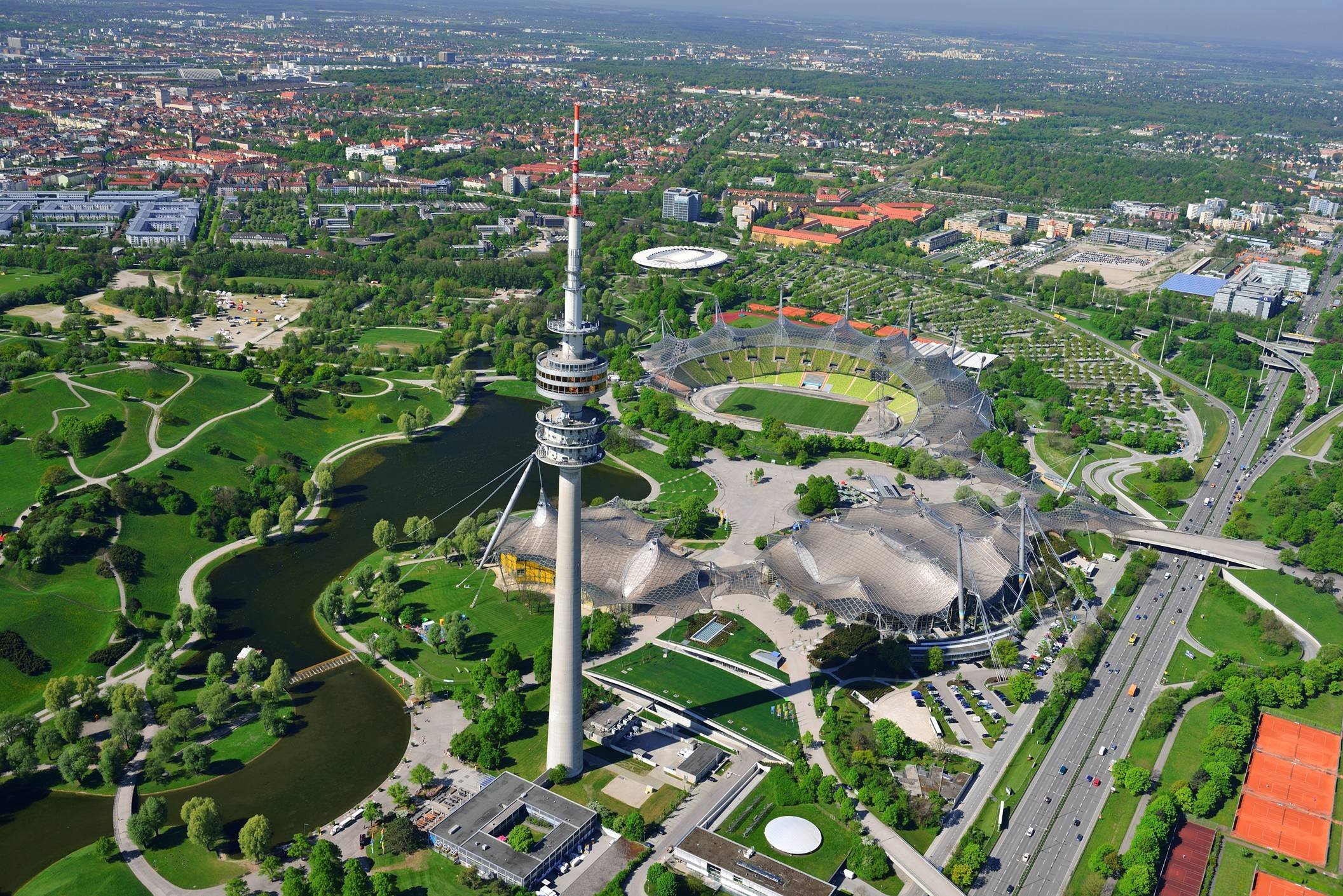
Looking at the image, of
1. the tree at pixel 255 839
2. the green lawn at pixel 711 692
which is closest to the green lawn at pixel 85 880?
the tree at pixel 255 839

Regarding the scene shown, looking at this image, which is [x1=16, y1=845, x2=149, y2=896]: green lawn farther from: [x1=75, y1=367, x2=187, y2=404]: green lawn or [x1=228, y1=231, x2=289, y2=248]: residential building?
[x1=228, y1=231, x2=289, y2=248]: residential building

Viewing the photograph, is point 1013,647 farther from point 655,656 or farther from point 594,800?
point 594,800

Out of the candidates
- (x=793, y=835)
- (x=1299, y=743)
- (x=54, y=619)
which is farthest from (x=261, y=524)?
(x=1299, y=743)

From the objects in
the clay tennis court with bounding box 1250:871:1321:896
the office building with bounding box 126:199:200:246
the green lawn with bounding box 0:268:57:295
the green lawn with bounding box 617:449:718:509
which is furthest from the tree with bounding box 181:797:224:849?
the office building with bounding box 126:199:200:246

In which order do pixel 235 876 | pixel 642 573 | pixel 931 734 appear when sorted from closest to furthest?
pixel 235 876 → pixel 931 734 → pixel 642 573

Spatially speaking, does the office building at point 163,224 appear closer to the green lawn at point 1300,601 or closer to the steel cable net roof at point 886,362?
the steel cable net roof at point 886,362

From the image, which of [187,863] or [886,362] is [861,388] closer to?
[886,362]

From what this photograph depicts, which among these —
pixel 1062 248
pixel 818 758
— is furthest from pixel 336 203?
pixel 818 758
